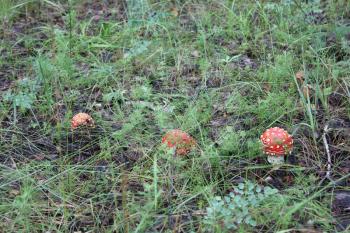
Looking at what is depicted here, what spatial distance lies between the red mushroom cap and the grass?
0.15 metres

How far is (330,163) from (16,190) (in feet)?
6.11

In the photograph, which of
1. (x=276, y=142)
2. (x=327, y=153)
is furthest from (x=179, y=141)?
(x=327, y=153)

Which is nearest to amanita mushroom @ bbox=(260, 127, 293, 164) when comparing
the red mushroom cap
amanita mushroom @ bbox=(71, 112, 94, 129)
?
the red mushroom cap

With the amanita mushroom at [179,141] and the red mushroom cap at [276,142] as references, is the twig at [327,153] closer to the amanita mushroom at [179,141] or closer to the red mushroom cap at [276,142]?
the red mushroom cap at [276,142]

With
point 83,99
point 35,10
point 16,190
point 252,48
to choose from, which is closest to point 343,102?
point 252,48

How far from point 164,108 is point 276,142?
3.20 feet

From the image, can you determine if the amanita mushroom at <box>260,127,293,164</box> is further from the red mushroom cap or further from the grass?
the grass

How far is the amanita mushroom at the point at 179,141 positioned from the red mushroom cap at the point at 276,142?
45cm

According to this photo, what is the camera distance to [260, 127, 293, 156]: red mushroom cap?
3068mm

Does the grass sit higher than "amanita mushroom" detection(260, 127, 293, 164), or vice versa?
"amanita mushroom" detection(260, 127, 293, 164)

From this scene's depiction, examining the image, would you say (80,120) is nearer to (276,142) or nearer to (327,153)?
(276,142)

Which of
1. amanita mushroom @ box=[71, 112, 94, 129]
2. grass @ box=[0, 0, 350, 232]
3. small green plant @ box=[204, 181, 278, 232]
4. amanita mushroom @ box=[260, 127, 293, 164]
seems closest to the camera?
small green plant @ box=[204, 181, 278, 232]

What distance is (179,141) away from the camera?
3129 millimetres

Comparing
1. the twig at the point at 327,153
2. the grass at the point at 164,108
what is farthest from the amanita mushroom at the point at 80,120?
the twig at the point at 327,153
